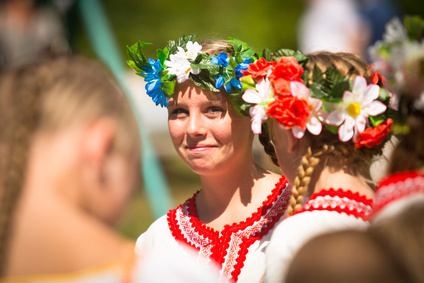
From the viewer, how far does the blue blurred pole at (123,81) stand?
731 centimetres

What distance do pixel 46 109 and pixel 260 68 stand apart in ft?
4.94

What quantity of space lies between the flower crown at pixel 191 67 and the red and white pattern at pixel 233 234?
0.63 meters

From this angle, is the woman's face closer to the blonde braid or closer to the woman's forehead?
the woman's forehead

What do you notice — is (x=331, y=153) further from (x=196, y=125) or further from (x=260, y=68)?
(x=196, y=125)

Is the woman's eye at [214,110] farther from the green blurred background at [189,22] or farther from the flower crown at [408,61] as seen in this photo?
the green blurred background at [189,22]

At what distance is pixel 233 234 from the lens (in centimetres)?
322

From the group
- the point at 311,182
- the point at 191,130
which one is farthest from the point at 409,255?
the point at 191,130

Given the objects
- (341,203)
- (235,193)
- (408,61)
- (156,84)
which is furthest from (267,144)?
(408,61)

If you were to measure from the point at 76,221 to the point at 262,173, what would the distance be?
6.05ft

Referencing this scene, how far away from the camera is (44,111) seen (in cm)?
176

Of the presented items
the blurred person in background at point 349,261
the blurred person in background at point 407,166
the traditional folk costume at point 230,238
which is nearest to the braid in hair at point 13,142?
the blurred person in background at point 349,261

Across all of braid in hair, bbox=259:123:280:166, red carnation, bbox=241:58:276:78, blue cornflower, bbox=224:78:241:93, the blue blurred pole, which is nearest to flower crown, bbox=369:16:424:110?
red carnation, bbox=241:58:276:78

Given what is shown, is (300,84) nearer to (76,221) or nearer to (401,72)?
(401,72)

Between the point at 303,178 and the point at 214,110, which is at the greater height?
the point at 214,110
